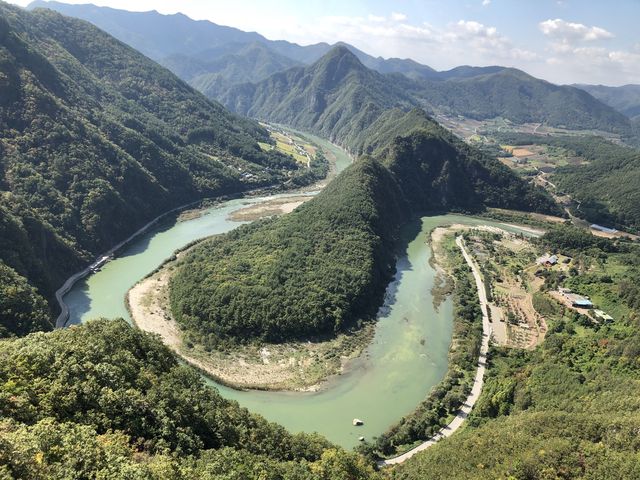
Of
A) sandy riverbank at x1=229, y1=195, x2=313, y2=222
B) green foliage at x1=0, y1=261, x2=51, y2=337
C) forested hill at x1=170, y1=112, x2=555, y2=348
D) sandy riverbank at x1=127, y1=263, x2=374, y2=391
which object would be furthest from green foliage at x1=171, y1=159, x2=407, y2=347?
sandy riverbank at x1=229, y1=195, x2=313, y2=222

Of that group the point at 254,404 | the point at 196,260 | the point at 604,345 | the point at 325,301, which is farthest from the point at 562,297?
the point at 196,260

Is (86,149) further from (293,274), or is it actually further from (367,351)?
(367,351)

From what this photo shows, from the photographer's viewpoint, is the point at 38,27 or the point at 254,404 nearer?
the point at 254,404

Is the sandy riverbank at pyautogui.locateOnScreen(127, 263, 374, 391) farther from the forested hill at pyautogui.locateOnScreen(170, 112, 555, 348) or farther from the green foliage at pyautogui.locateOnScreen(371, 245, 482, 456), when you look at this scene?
the green foliage at pyautogui.locateOnScreen(371, 245, 482, 456)

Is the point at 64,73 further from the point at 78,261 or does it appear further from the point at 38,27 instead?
the point at 78,261

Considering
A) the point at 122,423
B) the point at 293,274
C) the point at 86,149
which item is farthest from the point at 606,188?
the point at 122,423
